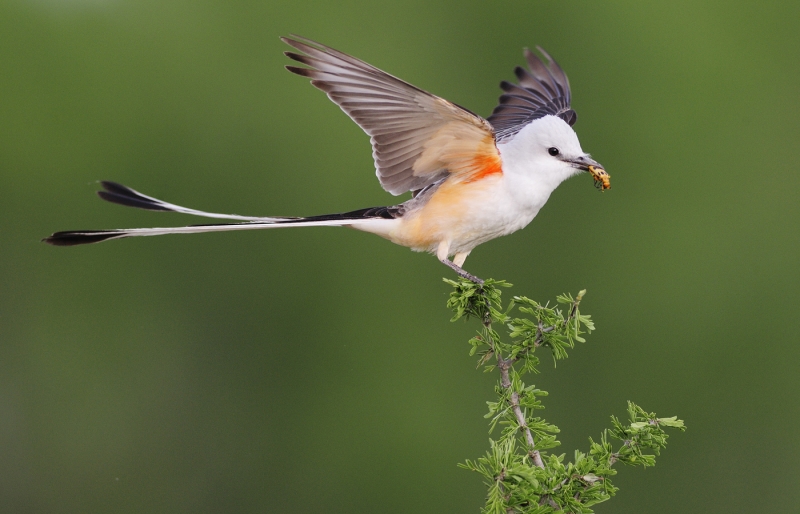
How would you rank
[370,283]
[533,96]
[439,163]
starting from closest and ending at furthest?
[439,163]
[533,96]
[370,283]

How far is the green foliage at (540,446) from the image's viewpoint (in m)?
2.21

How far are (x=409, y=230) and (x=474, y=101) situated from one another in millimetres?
4544

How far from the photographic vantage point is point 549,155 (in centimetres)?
321

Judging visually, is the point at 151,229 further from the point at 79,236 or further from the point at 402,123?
the point at 402,123

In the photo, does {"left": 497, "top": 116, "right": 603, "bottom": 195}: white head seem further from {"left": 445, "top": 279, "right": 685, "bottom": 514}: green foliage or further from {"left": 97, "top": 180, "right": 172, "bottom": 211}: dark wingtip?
{"left": 97, "top": 180, "right": 172, "bottom": 211}: dark wingtip

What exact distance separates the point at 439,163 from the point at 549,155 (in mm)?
408

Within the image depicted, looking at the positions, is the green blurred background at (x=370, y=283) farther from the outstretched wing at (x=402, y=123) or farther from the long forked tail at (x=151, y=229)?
the long forked tail at (x=151, y=229)

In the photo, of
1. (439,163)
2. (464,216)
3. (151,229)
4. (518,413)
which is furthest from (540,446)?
(439,163)

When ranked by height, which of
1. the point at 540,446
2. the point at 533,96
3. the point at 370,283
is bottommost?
the point at 540,446

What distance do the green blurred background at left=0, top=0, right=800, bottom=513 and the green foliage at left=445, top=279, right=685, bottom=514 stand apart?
4157 mm

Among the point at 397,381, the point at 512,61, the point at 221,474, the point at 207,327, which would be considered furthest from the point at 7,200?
the point at 512,61

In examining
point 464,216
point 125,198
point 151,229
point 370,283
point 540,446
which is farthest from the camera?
point 370,283

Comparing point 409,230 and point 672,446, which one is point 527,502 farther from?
point 672,446

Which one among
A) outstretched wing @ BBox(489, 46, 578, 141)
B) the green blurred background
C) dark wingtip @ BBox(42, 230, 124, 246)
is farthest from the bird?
the green blurred background
